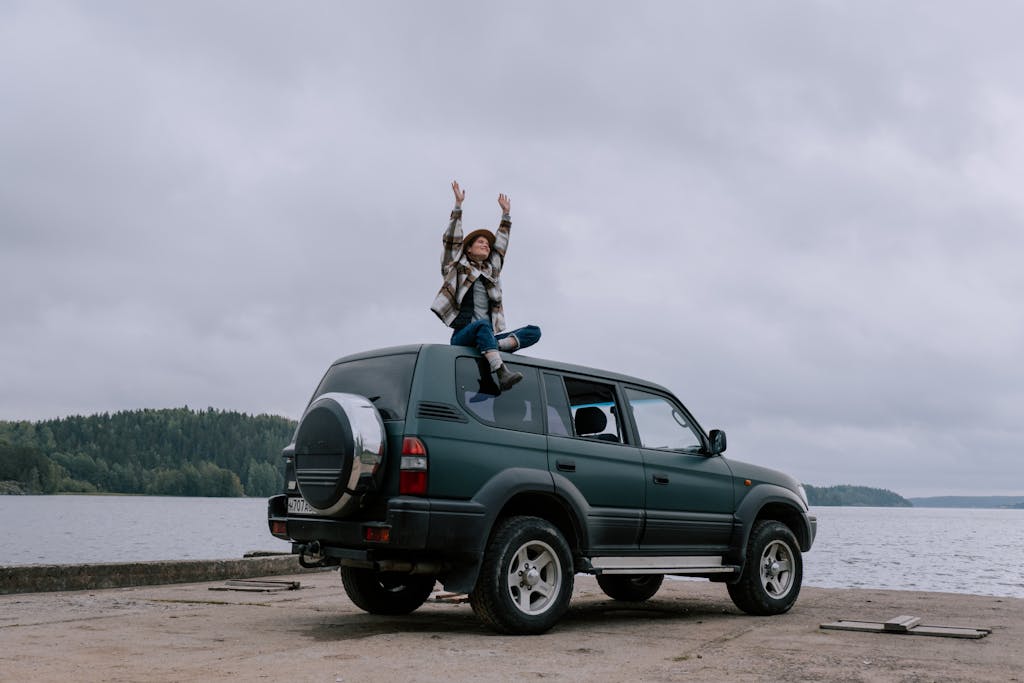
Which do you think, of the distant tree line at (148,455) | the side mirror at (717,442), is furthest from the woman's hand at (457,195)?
the distant tree line at (148,455)

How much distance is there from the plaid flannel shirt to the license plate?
68.9 inches

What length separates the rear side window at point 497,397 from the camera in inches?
275

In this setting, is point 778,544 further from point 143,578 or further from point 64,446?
point 64,446

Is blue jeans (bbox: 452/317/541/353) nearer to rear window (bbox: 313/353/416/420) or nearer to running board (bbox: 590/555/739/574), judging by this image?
rear window (bbox: 313/353/416/420)

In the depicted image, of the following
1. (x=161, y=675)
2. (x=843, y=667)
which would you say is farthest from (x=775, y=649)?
(x=161, y=675)

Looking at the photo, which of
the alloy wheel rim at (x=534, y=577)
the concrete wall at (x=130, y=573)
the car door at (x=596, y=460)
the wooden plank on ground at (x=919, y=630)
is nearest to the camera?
the alloy wheel rim at (x=534, y=577)

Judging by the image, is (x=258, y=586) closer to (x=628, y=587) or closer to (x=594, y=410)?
(x=628, y=587)

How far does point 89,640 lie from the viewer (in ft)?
21.4

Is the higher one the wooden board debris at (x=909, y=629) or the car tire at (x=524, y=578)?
the car tire at (x=524, y=578)

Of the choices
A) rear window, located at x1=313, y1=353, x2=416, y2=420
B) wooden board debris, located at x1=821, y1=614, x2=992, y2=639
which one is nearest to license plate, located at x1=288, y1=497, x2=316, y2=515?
rear window, located at x1=313, y1=353, x2=416, y2=420

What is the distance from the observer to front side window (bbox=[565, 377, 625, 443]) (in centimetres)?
781

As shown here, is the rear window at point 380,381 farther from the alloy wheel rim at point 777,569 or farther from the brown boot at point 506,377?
the alloy wheel rim at point 777,569

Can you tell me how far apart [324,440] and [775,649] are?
10.5 feet

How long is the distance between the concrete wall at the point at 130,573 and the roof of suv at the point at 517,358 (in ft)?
15.3
